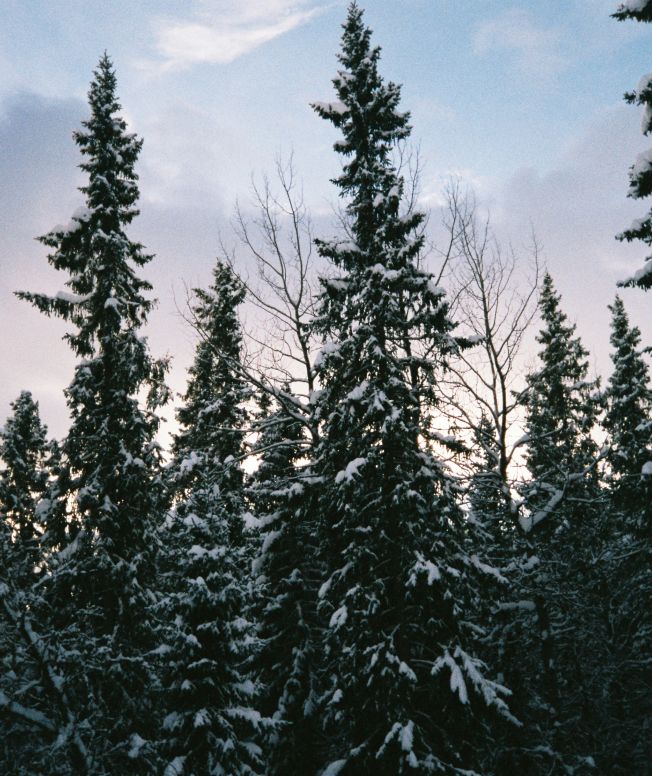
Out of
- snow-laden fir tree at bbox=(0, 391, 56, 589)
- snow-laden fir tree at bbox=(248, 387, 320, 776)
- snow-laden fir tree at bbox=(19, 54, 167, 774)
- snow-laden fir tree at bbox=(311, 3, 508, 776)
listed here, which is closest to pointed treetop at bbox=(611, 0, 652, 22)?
snow-laden fir tree at bbox=(311, 3, 508, 776)

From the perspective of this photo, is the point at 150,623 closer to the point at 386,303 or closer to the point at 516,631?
the point at 516,631

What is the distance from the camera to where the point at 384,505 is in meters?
11.5

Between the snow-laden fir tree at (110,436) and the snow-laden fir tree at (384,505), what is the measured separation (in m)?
5.44

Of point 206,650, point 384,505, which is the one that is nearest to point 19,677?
point 206,650

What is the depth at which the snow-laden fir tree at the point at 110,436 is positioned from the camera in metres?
14.1

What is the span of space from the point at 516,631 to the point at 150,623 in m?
10.3

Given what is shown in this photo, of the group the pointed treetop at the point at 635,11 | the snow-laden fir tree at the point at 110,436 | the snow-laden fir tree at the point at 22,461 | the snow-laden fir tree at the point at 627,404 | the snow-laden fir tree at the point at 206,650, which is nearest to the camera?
the pointed treetop at the point at 635,11

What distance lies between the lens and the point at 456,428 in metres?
14.8

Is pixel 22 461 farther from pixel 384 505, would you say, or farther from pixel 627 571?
pixel 627 571

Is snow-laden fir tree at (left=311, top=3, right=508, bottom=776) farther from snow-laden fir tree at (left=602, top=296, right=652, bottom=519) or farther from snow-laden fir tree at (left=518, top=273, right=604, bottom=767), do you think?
snow-laden fir tree at (left=602, top=296, right=652, bottom=519)

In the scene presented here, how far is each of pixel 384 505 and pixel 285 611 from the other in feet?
27.3

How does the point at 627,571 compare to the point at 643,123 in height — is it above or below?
below

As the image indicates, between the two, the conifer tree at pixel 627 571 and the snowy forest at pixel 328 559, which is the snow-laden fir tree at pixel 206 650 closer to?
the snowy forest at pixel 328 559

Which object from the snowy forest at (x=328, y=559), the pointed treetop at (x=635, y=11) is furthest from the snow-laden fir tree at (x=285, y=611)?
the pointed treetop at (x=635, y=11)
